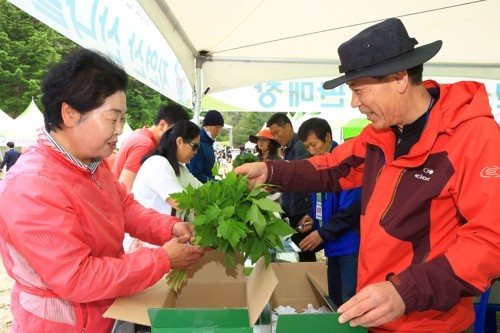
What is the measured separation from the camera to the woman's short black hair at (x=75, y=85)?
4.23 feet

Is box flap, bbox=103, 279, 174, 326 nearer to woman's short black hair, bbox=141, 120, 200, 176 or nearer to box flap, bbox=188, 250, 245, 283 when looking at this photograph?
box flap, bbox=188, 250, 245, 283

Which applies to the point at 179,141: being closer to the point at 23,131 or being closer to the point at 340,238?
the point at 340,238

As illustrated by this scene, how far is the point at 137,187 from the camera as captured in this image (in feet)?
8.63

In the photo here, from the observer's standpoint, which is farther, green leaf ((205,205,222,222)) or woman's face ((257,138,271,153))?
woman's face ((257,138,271,153))

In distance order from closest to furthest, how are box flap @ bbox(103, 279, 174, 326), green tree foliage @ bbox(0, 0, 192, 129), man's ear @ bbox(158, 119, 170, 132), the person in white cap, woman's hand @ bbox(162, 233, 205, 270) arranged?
box flap @ bbox(103, 279, 174, 326)
woman's hand @ bbox(162, 233, 205, 270)
man's ear @ bbox(158, 119, 170, 132)
the person in white cap
green tree foliage @ bbox(0, 0, 192, 129)

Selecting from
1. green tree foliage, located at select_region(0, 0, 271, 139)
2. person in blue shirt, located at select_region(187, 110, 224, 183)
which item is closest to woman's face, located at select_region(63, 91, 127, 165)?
person in blue shirt, located at select_region(187, 110, 224, 183)

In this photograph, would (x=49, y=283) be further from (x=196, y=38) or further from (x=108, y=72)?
(x=196, y=38)

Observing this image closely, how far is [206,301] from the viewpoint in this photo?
1764mm

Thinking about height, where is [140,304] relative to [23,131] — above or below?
below

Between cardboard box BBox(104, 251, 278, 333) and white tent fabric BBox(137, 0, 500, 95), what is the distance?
1698 mm

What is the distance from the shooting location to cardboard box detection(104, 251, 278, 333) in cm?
113

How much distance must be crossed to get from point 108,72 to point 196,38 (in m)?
2.42

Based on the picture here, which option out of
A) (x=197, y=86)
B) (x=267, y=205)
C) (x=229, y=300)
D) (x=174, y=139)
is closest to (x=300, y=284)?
(x=229, y=300)

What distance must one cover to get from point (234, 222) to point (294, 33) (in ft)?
8.98
